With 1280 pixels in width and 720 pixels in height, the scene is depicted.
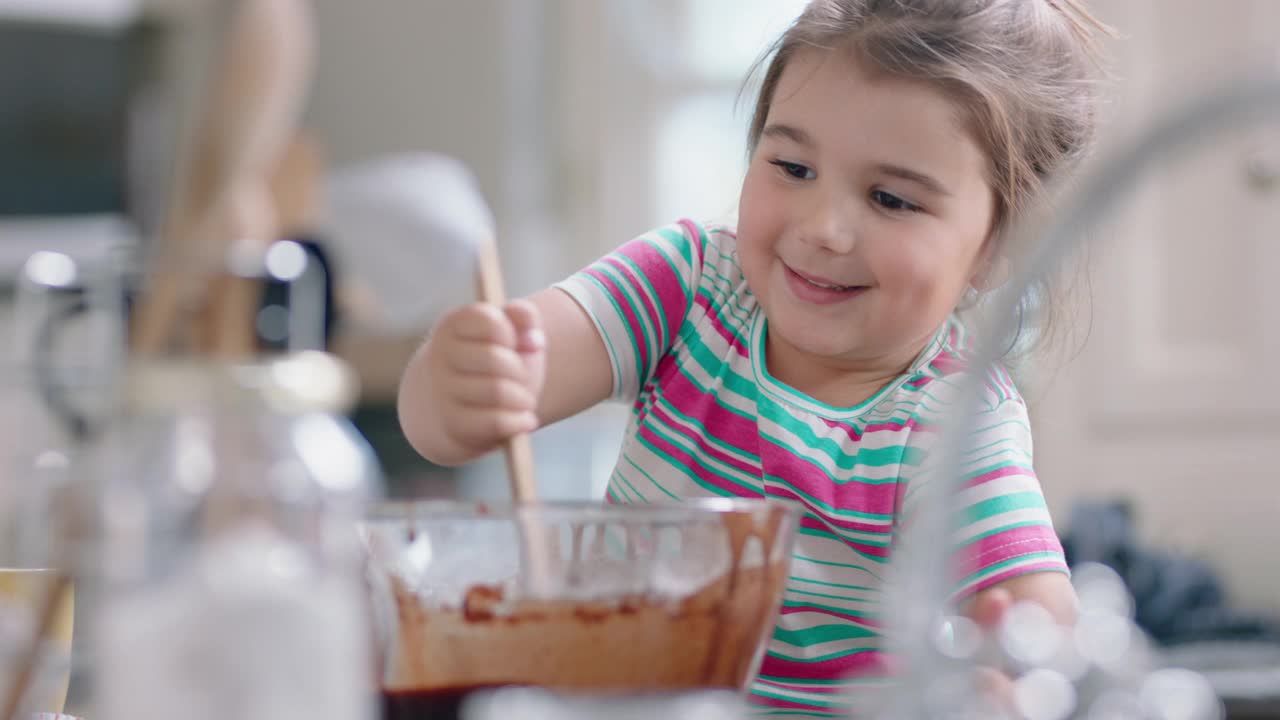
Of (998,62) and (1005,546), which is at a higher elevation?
(998,62)

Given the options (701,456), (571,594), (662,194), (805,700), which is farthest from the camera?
(662,194)

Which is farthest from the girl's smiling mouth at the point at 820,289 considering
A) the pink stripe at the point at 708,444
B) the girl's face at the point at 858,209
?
the pink stripe at the point at 708,444

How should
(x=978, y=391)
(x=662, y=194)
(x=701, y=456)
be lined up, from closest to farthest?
(x=978, y=391) → (x=701, y=456) → (x=662, y=194)

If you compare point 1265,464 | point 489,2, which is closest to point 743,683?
point 1265,464

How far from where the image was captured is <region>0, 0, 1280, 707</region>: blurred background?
273 cm

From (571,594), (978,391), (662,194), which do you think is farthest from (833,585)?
(662,194)

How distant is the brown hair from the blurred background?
4.35 feet

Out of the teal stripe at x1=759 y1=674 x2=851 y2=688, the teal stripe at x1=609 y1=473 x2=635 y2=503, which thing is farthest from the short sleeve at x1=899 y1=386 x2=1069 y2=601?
the teal stripe at x1=609 y1=473 x2=635 y2=503

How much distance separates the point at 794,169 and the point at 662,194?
2.25 m

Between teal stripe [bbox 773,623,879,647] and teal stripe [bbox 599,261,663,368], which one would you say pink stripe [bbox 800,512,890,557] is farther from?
teal stripe [bbox 599,261,663,368]

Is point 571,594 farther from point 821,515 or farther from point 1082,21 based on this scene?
point 1082,21

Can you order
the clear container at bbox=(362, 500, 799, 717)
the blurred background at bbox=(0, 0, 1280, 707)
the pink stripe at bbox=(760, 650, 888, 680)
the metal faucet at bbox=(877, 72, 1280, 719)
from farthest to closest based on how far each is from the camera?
1. the blurred background at bbox=(0, 0, 1280, 707)
2. the pink stripe at bbox=(760, 650, 888, 680)
3. the clear container at bbox=(362, 500, 799, 717)
4. the metal faucet at bbox=(877, 72, 1280, 719)

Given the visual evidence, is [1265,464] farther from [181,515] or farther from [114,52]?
[181,515]

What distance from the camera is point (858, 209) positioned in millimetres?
809
